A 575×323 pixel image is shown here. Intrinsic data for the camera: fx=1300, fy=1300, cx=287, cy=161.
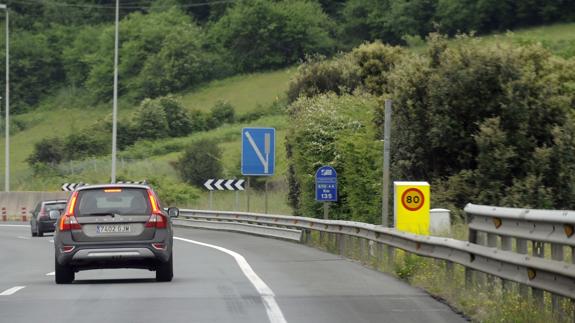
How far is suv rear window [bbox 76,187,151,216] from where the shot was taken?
63.2ft

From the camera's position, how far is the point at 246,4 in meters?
118

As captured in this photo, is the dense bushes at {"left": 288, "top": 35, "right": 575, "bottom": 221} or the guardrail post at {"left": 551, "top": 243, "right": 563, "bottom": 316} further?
the dense bushes at {"left": 288, "top": 35, "right": 575, "bottom": 221}

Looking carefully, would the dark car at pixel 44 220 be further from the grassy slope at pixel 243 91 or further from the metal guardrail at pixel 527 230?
the grassy slope at pixel 243 91

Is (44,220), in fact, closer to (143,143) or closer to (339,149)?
(339,149)

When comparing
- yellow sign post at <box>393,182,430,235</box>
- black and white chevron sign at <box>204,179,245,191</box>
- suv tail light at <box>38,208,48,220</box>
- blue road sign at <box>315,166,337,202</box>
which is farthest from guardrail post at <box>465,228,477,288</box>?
black and white chevron sign at <box>204,179,245,191</box>

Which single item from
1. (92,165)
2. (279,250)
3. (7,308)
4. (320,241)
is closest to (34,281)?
(7,308)

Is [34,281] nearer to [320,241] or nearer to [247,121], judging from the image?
[320,241]

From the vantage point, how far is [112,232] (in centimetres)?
1914

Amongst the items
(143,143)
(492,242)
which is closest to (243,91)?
(143,143)

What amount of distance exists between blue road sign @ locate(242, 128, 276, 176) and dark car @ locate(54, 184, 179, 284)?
2457 centimetres

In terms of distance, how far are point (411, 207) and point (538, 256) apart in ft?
34.3

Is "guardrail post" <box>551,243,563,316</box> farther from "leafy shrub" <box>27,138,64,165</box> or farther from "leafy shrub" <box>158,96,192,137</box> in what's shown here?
"leafy shrub" <box>158,96,192,137</box>

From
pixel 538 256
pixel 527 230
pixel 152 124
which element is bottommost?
pixel 538 256

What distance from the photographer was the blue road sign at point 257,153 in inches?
1732
